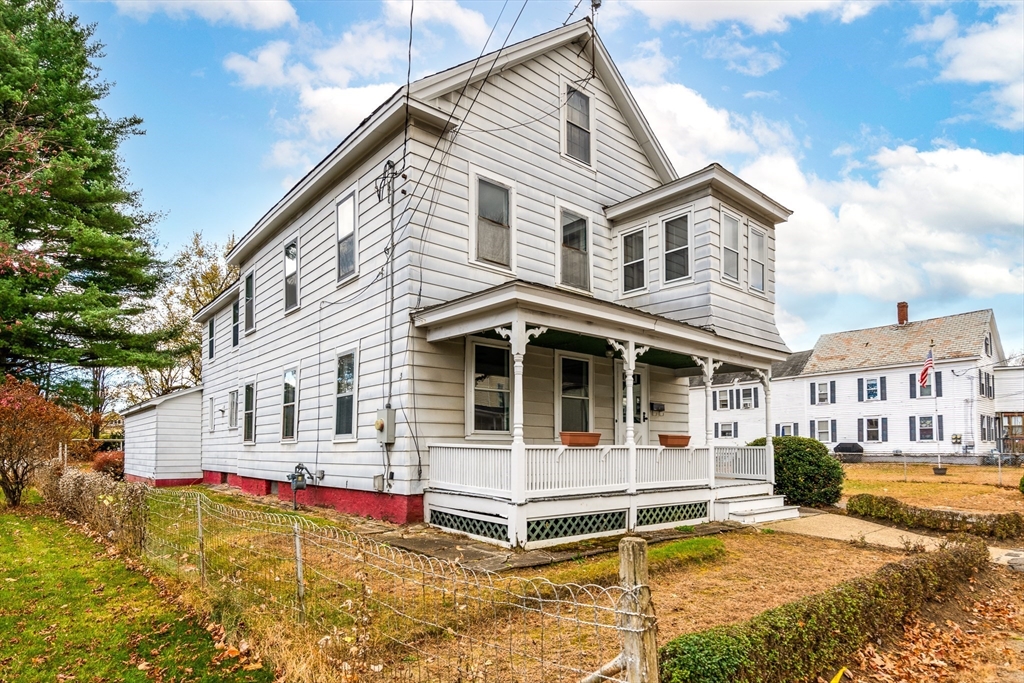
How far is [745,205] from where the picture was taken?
13945 mm

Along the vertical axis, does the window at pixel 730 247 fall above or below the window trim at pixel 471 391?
above

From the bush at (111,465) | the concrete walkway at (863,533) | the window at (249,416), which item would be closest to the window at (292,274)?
the window at (249,416)

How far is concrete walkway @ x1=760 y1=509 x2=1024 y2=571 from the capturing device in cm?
985

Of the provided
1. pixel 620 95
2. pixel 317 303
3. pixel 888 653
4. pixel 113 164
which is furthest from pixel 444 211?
pixel 113 164

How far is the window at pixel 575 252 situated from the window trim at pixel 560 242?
0.09 ft

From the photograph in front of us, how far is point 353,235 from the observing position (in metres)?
12.4

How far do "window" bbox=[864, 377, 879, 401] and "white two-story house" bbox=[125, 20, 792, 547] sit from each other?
28.2 meters

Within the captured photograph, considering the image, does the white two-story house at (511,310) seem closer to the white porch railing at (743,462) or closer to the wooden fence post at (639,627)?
the white porch railing at (743,462)

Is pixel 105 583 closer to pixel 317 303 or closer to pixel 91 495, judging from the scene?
pixel 91 495

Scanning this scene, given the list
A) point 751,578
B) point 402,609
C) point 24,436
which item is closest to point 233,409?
point 24,436

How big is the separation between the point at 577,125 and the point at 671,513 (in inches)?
336

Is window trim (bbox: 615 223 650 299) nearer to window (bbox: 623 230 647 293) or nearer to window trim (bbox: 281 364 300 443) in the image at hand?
window (bbox: 623 230 647 293)

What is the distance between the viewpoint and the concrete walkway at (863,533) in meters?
9.85

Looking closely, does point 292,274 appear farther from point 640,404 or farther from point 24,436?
point 640,404
